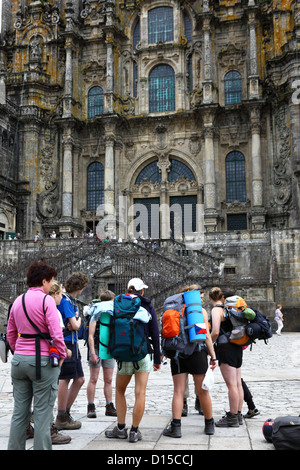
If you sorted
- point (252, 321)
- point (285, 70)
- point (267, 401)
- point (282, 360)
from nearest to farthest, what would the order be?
point (252, 321) < point (267, 401) < point (282, 360) < point (285, 70)

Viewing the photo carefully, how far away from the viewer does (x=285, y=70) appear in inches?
1313

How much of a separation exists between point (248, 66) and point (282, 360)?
2808 centimetres

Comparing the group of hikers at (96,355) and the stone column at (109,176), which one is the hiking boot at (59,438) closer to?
the group of hikers at (96,355)

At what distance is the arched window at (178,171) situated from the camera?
37.2 m

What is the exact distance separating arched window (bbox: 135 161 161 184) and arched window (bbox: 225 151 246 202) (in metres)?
5.14

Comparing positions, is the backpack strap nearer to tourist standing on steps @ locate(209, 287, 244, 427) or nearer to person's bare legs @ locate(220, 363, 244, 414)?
tourist standing on steps @ locate(209, 287, 244, 427)

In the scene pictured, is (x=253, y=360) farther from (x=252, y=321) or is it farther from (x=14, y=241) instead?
(x=14, y=241)

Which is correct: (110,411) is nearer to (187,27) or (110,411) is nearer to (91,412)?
(91,412)

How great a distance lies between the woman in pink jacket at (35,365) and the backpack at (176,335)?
4.98 ft

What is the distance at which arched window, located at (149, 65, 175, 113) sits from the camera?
37.8m

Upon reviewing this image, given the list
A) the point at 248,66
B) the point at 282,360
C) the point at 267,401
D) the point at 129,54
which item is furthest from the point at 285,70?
the point at 267,401

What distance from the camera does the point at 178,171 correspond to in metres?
37.5

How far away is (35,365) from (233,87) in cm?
3501

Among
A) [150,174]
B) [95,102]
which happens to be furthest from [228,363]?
[95,102]
